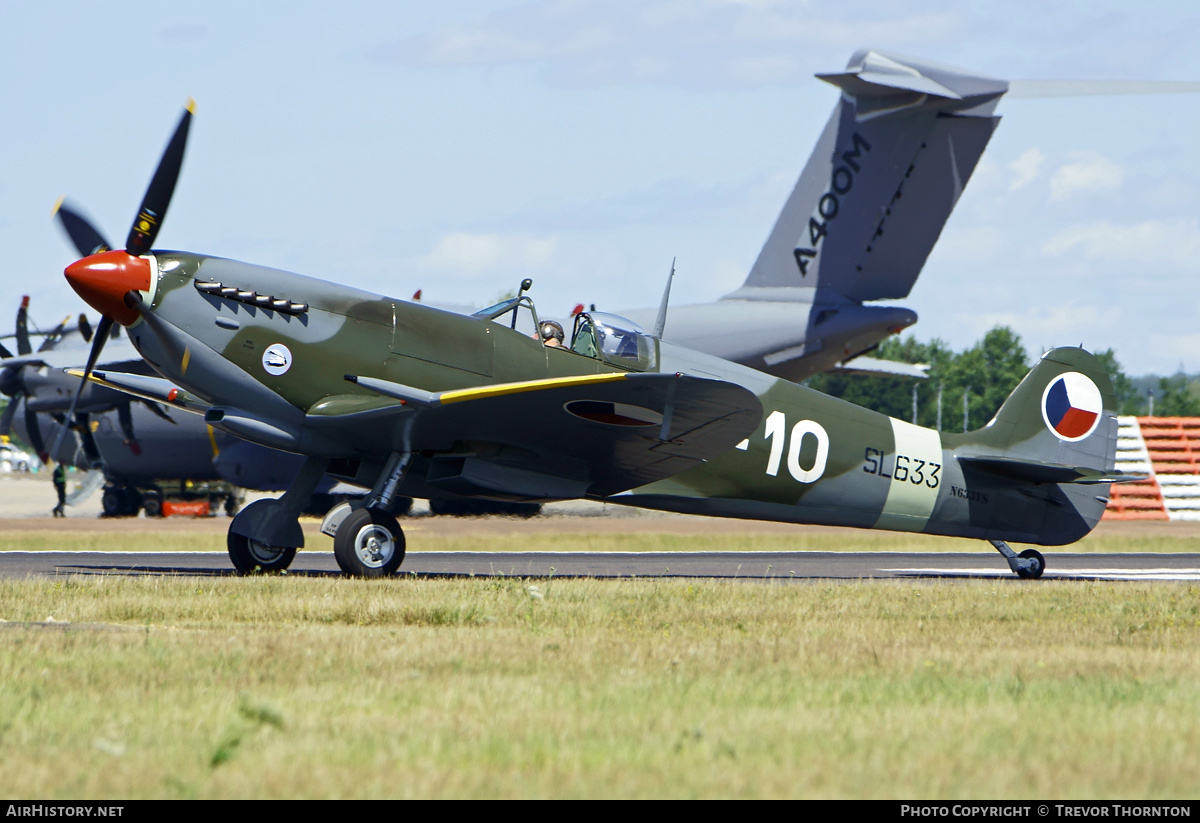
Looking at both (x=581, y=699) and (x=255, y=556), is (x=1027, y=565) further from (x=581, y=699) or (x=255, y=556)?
(x=581, y=699)

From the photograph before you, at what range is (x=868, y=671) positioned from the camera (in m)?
5.86

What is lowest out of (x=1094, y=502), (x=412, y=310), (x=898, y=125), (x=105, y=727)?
(x=105, y=727)

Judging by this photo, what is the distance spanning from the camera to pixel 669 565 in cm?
1603

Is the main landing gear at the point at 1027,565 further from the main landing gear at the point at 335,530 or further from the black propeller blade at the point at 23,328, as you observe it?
the black propeller blade at the point at 23,328

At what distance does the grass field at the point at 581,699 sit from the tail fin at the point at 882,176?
43.0 feet

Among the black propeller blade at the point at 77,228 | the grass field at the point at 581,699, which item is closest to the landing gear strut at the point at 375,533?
the grass field at the point at 581,699

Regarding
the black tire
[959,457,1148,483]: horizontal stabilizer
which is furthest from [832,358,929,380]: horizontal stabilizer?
the black tire

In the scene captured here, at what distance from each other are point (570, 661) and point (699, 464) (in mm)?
6756

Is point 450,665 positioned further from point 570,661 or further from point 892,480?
point 892,480

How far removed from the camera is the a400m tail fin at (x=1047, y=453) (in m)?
14.5

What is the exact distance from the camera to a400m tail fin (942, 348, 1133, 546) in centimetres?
1452

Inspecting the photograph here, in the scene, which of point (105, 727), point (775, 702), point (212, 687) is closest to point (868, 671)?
point (775, 702)

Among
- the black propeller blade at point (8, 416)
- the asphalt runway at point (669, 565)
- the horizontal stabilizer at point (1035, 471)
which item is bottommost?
the asphalt runway at point (669, 565)

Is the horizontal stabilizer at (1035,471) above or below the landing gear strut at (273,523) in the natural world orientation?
above
